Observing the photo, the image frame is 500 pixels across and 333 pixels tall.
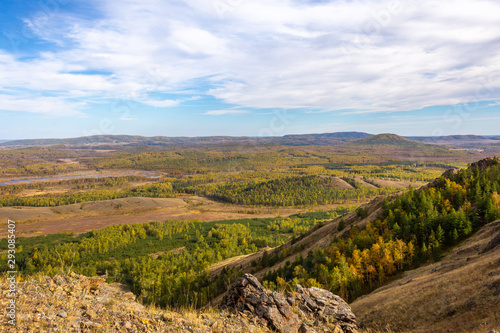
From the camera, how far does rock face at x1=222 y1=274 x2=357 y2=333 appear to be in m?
19.6

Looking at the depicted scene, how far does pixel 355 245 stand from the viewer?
57094 millimetres

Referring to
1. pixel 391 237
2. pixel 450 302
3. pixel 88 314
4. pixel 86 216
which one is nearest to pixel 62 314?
pixel 88 314

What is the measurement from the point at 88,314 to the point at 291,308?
1509 cm

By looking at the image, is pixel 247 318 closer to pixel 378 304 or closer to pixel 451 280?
pixel 378 304

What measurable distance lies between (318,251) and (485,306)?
42461 mm

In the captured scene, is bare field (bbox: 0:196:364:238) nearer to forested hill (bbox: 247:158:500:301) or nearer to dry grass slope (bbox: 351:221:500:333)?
forested hill (bbox: 247:158:500:301)

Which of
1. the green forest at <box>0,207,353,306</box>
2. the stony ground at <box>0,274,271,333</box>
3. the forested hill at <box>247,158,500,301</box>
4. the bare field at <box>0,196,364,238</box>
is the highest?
the stony ground at <box>0,274,271,333</box>

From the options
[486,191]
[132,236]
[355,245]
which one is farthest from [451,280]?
[132,236]

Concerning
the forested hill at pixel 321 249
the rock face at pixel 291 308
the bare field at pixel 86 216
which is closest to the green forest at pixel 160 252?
the forested hill at pixel 321 249

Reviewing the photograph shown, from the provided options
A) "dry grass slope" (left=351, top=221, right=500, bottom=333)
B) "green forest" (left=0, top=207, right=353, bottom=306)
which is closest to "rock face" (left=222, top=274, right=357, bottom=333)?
"dry grass slope" (left=351, top=221, right=500, bottom=333)

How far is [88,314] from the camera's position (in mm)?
13633

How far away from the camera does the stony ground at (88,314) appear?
12586 mm

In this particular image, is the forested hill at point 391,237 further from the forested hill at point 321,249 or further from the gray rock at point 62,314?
the gray rock at point 62,314

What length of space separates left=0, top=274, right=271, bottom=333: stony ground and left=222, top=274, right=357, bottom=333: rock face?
189cm
